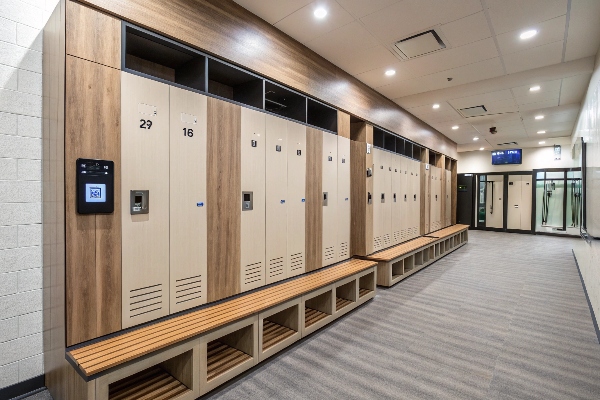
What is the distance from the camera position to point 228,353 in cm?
242

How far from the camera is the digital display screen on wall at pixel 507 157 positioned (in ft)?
36.3

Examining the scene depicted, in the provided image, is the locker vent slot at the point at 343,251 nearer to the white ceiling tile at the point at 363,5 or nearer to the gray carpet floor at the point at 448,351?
the gray carpet floor at the point at 448,351

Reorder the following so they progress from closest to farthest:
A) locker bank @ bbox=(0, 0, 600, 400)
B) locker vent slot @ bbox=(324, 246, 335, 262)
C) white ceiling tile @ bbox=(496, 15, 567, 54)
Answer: locker bank @ bbox=(0, 0, 600, 400)
white ceiling tile @ bbox=(496, 15, 567, 54)
locker vent slot @ bbox=(324, 246, 335, 262)

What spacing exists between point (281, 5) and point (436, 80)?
3.08 m

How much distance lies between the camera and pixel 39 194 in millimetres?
2098

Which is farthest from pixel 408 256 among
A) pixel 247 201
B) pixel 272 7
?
pixel 272 7

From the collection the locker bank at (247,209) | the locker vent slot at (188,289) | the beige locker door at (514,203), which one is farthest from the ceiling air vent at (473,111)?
the locker vent slot at (188,289)

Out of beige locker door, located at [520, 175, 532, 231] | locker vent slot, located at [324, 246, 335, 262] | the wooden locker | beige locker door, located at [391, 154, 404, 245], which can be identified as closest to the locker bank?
locker vent slot, located at [324, 246, 335, 262]

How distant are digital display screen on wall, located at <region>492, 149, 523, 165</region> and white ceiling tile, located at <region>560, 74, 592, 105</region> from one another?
5762mm

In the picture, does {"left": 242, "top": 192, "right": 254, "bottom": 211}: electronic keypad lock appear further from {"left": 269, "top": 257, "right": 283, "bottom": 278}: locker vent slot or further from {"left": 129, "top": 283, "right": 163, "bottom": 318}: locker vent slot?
{"left": 129, "top": 283, "right": 163, "bottom": 318}: locker vent slot

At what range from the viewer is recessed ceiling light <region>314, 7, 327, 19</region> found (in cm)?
292

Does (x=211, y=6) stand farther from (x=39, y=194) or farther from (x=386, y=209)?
(x=386, y=209)

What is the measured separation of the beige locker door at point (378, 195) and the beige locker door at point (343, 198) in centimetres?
76

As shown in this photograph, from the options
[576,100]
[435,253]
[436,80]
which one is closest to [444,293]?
[435,253]
